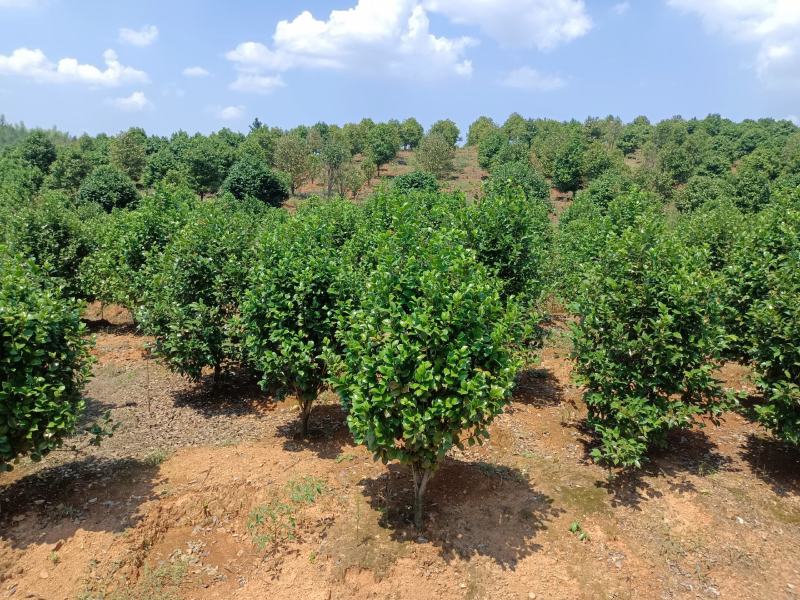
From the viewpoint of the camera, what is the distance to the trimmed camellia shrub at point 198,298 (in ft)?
42.7

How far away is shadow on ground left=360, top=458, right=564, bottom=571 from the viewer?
870 centimetres

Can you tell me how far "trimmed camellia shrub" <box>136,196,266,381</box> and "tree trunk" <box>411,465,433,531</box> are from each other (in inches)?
256

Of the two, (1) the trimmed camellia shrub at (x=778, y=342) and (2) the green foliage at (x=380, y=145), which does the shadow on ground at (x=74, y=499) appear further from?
(2) the green foliage at (x=380, y=145)

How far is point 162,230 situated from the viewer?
18531 millimetres

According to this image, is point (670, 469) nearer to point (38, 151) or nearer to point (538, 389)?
point (538, 389)

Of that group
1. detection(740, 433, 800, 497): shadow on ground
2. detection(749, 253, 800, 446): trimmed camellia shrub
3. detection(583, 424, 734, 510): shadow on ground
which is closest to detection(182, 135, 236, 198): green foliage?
detection(583, 424, 734, 510): shadow on ground

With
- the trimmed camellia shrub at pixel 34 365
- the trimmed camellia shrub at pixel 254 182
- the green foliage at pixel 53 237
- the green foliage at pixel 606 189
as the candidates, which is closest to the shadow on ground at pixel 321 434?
the trimmed camellia shrub at pixel 34 365

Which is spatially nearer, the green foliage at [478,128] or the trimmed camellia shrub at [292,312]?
the trimmed camellia shrub at [292,312]

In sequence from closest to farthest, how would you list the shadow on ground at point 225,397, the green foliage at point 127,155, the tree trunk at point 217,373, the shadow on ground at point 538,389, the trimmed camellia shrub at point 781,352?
the trimmed camellia shrub at point 781,352 < the shadow on ground at point 225,397 < the tree trunk at point 217,373 < the shadow on ground at point 538,389 < the green foliage at point 127,155

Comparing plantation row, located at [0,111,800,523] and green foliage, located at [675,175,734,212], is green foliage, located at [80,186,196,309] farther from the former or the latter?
green foliage, located at [675,175,734,212]

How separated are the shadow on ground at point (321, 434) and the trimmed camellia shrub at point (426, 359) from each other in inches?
155

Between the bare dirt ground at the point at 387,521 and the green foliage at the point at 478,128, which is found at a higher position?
the green foliage at the point at 478,128

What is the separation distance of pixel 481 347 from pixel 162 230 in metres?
15.3

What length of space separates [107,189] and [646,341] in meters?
49.0
